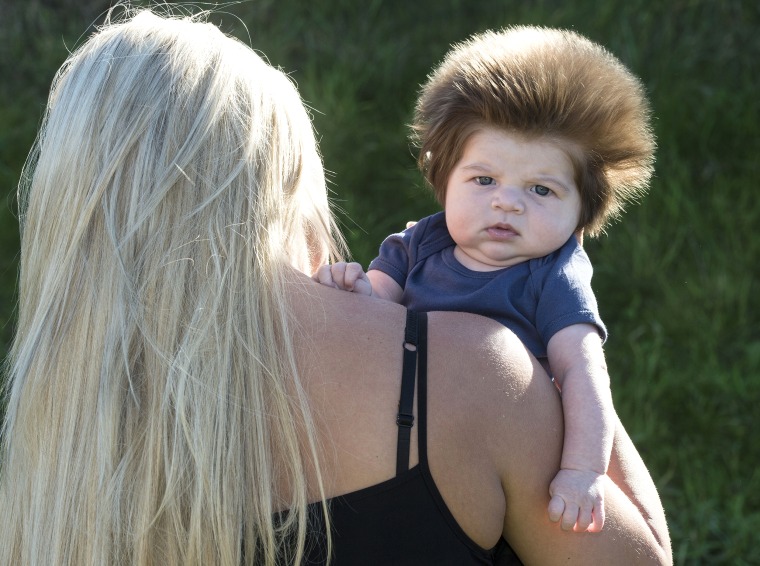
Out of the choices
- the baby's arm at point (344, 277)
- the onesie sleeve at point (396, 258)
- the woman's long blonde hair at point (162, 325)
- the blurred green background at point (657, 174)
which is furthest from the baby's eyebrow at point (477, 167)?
the blurred green background at point (657, 174)

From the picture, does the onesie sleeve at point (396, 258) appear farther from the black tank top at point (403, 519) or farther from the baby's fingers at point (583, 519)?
the baby's fingers at point (583, 519)

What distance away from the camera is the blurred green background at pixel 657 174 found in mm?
4223

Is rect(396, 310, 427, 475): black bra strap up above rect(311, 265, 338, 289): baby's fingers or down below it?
below

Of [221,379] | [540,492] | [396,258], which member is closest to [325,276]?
[221,379]

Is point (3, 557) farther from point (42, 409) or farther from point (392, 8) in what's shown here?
point (392, 8)

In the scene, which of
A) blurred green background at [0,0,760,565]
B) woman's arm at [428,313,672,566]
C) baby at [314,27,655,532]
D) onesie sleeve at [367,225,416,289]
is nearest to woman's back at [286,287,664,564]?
woman's arm at [428,313,672,566]

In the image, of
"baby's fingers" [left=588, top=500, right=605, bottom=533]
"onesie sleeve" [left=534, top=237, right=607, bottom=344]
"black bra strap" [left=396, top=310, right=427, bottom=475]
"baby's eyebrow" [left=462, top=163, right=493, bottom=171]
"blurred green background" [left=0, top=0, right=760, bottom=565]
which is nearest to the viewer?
"black bra strap" [left=396, top=310, right=427, bottom=475]

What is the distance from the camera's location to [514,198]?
206 cm

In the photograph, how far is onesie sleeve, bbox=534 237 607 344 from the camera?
197cm

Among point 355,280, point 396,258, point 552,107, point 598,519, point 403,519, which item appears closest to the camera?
point 403,519

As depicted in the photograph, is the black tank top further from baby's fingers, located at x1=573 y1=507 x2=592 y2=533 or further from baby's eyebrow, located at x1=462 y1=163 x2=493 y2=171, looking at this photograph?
baby's eyebrow, located at x1=462 y1=163 x2=493 y2=171

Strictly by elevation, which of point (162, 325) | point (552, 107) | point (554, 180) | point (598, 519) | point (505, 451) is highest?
point (552, 107)

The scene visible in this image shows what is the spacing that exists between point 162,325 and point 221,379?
0.42ft

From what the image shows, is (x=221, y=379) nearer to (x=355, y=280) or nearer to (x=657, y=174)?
(x=355, y=280)
